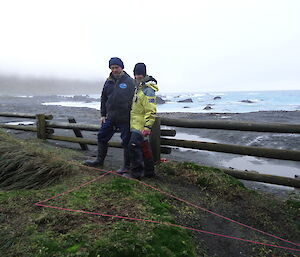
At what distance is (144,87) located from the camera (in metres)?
4.22

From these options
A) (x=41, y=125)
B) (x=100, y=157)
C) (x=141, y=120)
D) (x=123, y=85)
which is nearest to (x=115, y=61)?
(x=123, y=85)

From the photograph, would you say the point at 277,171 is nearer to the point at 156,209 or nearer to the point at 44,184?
the point at 156,209

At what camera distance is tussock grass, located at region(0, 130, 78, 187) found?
398 centimetres

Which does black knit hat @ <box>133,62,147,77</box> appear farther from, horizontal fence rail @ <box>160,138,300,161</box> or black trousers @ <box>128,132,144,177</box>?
horizontal fence rail @ <box>160,138,300,161</box>

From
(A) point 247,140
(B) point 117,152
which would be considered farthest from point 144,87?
(A) point 247,140

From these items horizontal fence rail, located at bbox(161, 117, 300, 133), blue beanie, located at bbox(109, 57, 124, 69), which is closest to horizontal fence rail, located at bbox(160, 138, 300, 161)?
horizontal fence rail, located at bbox(161, 117, 300, 133)

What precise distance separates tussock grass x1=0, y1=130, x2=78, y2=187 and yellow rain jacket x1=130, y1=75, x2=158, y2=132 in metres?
1.42

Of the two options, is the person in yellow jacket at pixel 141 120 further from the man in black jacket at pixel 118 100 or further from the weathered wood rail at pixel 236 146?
the weathered wood rail at pixel 236 146

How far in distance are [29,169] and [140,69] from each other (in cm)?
253

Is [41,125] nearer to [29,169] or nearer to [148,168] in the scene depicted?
[29,169]

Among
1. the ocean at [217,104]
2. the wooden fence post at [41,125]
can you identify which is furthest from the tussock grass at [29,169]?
the ocean at [217,104]

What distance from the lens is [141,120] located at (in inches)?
171

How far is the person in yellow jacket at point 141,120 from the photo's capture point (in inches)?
164

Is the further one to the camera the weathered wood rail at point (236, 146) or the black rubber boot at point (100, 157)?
the black rubber boot at point (100, 157)
